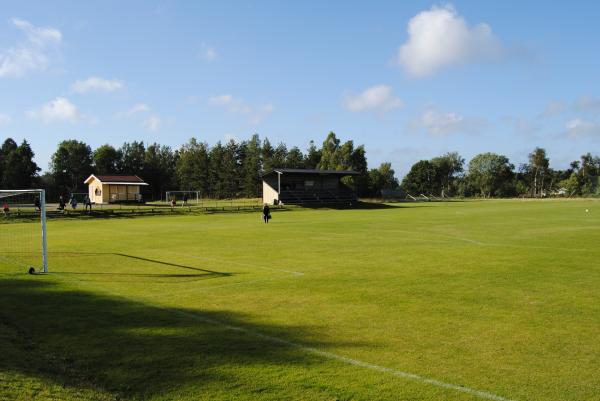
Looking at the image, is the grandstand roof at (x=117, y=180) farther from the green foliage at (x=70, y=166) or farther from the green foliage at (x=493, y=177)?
the green foliage at (x=493, y=177)

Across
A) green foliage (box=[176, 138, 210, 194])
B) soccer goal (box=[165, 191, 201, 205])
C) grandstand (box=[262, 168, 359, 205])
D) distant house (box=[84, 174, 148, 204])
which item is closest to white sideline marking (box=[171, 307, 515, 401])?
soccer goal (box=[165, 191, 201, 205])

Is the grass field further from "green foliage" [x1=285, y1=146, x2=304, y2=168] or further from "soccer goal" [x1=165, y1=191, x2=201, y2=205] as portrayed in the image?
"green foliage" [x1=285, y1=146, x2=304, y2=168]

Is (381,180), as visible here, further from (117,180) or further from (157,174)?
(117,180)

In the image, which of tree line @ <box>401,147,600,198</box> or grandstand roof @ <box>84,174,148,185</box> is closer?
grandstand roof @ <box>84,174,148,185</box>

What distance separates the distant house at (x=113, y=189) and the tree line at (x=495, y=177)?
2925 inches

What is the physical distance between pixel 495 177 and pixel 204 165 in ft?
264

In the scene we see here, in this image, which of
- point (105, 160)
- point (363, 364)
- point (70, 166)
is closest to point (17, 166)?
point (70, 166)

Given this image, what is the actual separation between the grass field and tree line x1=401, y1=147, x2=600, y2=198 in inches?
4371

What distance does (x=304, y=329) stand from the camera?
8344 millimetres

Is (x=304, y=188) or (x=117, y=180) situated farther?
(x=304, y=188)

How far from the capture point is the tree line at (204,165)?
97625 millimetres

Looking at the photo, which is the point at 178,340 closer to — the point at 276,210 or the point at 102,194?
the point at 276,210

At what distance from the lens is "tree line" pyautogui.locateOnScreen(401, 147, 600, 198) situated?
12431 cm

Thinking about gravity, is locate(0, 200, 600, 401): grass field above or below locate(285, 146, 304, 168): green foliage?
below
